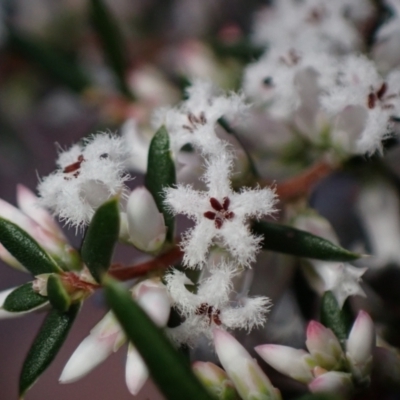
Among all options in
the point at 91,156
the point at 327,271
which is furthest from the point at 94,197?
the point at 327,271

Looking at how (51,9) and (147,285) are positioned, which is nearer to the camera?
(147,285)

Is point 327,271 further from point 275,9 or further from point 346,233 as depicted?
point 275,9

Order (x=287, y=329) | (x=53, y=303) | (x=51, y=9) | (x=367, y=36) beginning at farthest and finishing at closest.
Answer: (x=51, y=9), (x=367, y=36), (x=287, y=329), (x=53, y=303)

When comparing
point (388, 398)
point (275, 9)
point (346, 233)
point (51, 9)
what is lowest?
point (388, 398)

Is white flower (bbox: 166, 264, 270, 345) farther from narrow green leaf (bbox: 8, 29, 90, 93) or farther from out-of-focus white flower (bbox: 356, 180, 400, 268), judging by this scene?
narrow green leaf (bbox: 8, 29, 90, 93)

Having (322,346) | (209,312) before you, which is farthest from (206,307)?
(322,346)

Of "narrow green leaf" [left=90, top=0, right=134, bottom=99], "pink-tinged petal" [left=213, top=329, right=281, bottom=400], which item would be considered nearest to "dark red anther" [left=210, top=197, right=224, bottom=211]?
"pink-tinged petal" [left=213, top=329, right=281, bottom=400]
